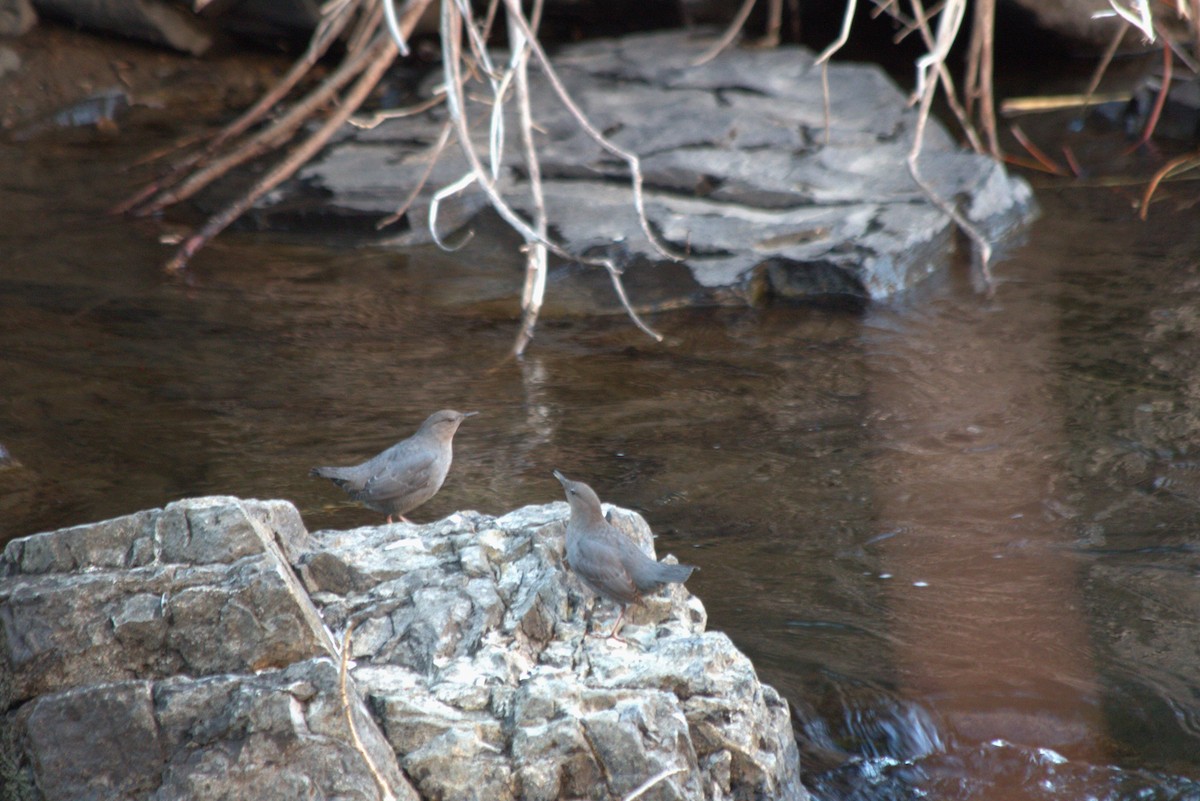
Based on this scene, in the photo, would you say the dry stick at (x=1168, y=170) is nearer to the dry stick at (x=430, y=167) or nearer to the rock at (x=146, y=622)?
the dry stick at (x=430, y=167)

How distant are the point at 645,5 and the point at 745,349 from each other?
6.98 meters

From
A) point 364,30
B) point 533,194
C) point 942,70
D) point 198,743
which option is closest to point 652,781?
point 198,743

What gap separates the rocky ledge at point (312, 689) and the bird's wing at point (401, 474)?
42.6 inches

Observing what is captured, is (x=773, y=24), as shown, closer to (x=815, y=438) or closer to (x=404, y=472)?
(x=815, y=438)

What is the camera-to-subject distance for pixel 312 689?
275cm

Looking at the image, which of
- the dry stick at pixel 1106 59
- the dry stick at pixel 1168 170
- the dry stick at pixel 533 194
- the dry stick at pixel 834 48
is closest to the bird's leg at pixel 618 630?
the dry stick at pixel 533 194

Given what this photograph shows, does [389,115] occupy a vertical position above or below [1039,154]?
above

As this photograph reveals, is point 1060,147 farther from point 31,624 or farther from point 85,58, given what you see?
point 31,624

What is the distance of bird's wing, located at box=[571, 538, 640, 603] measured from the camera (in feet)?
10.9

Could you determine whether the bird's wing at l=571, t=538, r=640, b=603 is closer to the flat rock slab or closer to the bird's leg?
the bird's leg

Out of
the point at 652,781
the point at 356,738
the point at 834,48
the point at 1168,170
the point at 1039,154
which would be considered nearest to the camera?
the point at 356,738

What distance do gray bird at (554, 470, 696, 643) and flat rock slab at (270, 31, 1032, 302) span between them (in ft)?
12.7

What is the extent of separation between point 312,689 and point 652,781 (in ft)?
2.51

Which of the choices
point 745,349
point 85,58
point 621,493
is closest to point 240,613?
point 621,493
